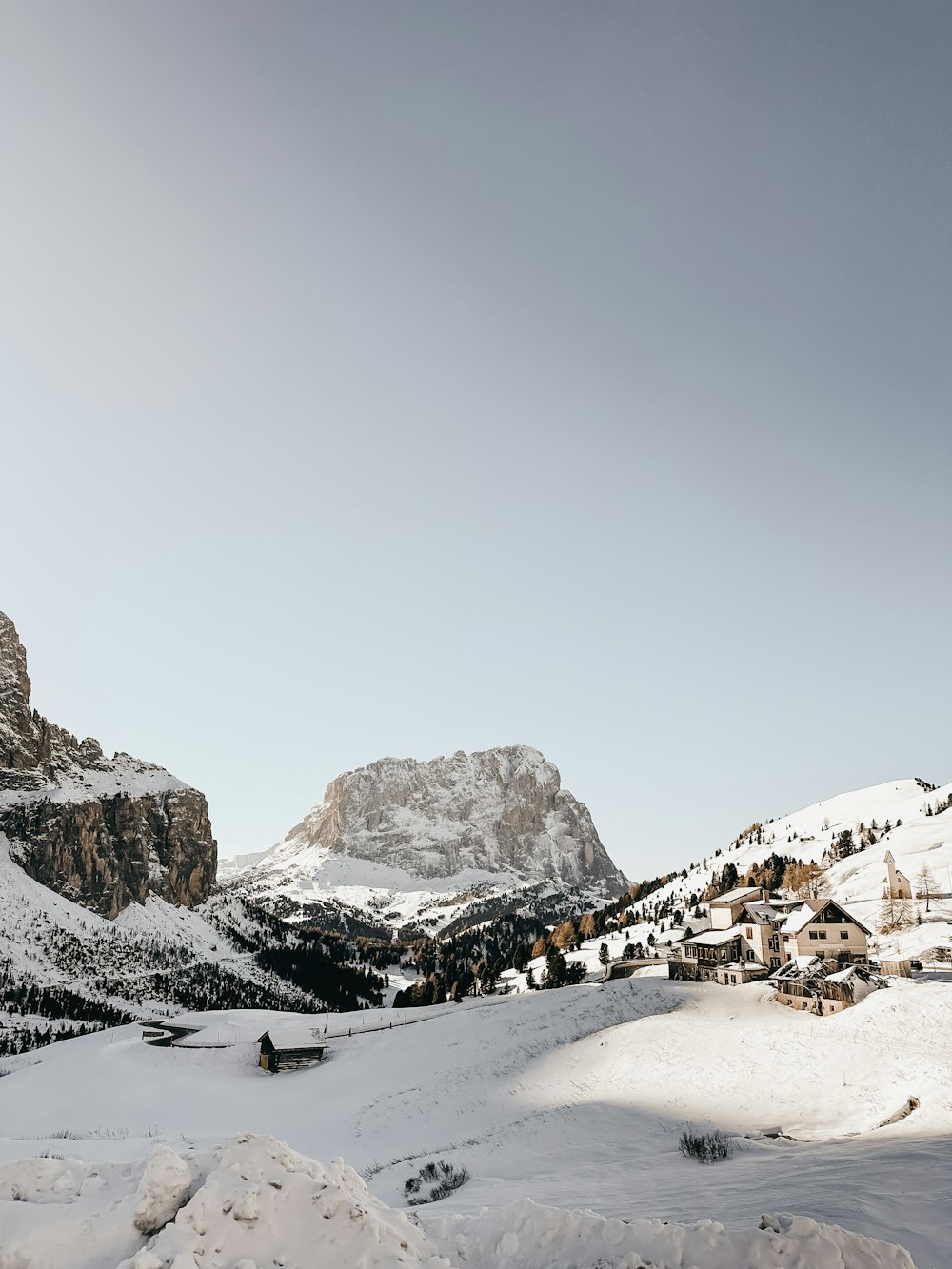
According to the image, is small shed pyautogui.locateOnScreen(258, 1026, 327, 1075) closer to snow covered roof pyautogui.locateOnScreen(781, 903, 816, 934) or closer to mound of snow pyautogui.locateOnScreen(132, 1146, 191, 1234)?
snow covered roof pyautogui.locateOnScreen(781, 903, 816, 934)

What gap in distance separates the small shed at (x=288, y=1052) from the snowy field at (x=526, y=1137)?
1.23m

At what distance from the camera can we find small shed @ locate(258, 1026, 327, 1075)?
183 feet

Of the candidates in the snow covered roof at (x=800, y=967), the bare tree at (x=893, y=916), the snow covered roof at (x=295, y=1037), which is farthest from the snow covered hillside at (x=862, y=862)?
the snow covered roof at (x=295, y=1037)

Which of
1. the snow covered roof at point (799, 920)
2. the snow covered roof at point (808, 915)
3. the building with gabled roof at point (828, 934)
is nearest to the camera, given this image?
the building with gabled roof at point (828, 934)

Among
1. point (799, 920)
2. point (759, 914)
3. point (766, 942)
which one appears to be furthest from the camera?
point (759, 914)

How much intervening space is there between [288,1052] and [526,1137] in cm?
3359

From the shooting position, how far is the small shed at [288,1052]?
5569 centimetres

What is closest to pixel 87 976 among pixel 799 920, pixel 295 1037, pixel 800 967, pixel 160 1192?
pixel 295 1037

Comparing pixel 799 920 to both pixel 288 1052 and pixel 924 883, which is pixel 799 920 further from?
pixel 288 1052

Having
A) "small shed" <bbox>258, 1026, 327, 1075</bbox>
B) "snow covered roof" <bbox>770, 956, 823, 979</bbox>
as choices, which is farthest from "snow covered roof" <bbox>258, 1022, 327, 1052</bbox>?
"snow covered roof" <bbox>770, 956, 823, 979</bbox>

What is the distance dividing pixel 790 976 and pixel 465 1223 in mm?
50132

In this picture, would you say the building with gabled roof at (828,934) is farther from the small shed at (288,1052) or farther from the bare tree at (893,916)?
the small shed at (288,1052)

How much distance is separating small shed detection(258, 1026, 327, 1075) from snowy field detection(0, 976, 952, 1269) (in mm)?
1229

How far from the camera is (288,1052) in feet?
185
